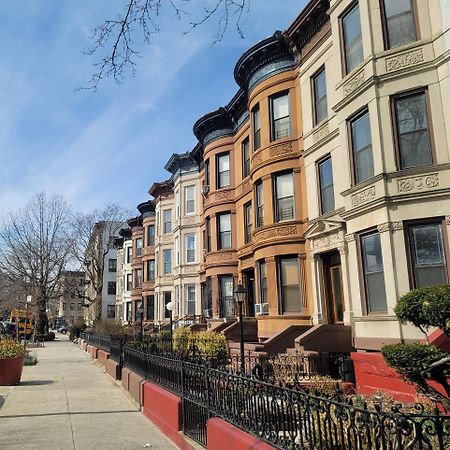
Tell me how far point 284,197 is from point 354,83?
596 cm

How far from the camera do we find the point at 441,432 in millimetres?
3109

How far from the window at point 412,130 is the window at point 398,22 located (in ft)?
5.05

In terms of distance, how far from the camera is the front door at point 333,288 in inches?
611

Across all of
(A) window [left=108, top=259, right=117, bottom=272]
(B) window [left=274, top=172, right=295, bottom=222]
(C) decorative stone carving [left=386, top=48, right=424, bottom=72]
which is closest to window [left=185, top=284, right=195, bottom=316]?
(B) window [left=274, top=172, right=295, bottom=222]

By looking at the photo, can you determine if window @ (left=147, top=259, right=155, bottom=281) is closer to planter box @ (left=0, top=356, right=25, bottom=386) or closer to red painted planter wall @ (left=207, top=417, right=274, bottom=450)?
planter box @ (left=0, top=356, right=25, bottom=386)

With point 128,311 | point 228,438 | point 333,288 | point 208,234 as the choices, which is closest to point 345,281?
point 333,288

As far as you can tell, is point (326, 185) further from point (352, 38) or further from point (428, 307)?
point (428, 307)

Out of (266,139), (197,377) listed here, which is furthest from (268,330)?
(197,377)

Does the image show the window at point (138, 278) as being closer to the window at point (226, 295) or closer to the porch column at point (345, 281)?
the window at point (226, 295)

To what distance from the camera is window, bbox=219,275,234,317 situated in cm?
2345

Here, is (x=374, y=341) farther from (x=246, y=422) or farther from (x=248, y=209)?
(x=248, y=209)

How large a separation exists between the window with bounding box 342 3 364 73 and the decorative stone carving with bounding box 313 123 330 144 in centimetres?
255

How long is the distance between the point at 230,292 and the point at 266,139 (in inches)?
341

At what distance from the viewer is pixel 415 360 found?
6688mm
